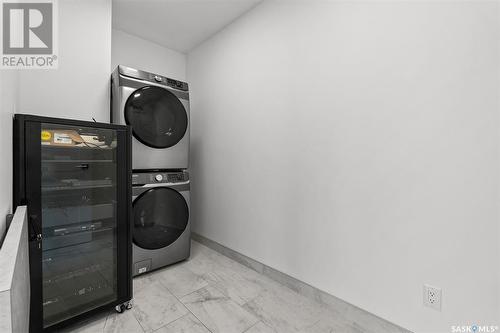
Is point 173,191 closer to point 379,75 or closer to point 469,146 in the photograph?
point 379,75

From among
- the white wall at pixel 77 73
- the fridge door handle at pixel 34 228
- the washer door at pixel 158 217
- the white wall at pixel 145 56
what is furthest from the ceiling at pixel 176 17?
the fridge door handle at pixel 34 228

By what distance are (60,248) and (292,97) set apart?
6.29 ft

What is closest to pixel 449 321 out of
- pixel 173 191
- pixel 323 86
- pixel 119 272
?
pixel 323 86

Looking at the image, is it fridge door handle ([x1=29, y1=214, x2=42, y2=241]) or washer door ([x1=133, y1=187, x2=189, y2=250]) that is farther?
washer door ([x1=133, y1=187, x2=189, y2=250])

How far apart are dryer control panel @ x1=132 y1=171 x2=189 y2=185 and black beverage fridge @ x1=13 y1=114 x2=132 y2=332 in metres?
0.43

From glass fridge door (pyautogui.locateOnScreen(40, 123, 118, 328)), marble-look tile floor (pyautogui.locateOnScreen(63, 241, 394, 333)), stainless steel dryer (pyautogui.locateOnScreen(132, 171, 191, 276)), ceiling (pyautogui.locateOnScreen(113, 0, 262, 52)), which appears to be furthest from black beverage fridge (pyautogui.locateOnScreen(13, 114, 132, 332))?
ceiling (pyautogui.locateOnScreen(113, 0, 262, 52))

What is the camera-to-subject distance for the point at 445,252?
3.94 ft

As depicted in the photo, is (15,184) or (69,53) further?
(69,53)

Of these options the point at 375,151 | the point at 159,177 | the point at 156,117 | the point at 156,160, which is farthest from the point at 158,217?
the point at 375,151

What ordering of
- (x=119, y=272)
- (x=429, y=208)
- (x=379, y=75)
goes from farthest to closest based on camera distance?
(x=119, y=272) < (x=379, y=75) < (x=429, y=208)

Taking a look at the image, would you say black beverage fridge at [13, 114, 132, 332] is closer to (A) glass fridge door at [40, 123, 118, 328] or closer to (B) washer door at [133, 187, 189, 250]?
(A) glass fridge door at [40, 123, 118, 328]

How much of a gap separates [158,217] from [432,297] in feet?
6.68

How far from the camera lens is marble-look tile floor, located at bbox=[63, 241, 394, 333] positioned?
1.45 meters

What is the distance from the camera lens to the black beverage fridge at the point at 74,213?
1235 mm
